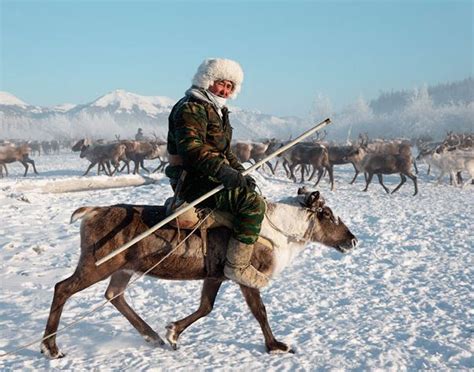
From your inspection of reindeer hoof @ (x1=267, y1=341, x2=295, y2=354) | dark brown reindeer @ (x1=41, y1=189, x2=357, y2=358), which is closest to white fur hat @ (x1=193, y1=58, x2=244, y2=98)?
dark brown reindeer @ (x1=41, y1=189, x2=357, y2=358)

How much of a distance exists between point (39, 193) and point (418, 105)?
5860 inches

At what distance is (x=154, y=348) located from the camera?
3.90 m

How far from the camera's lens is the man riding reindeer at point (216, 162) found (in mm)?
3273

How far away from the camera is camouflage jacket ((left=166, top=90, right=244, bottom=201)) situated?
10.7ft

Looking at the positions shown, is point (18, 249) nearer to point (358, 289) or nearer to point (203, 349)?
point (203, 349)

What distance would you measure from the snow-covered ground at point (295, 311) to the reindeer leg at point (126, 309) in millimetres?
101

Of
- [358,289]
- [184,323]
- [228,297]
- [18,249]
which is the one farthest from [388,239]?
[18,249]

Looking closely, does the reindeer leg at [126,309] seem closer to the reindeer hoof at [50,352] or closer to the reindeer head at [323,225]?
the reindeer hoof at [50,352]

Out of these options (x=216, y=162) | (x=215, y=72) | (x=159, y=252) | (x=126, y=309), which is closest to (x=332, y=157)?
(x=126, y=309)

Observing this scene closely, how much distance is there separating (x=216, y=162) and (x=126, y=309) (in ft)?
5.65

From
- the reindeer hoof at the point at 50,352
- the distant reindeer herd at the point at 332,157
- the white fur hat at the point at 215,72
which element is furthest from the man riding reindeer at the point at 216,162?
the distant reindeer herd at the point at 332,157

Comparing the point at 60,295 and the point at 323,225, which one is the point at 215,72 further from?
the point at 60,295

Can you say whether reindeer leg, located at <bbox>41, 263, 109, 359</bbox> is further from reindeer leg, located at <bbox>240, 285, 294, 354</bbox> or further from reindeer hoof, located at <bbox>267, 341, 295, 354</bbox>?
reindeer hoof, located at <bbox>267, 341, 295, 354</bbox>

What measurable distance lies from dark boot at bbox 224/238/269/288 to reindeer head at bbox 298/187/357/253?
0.72 m
